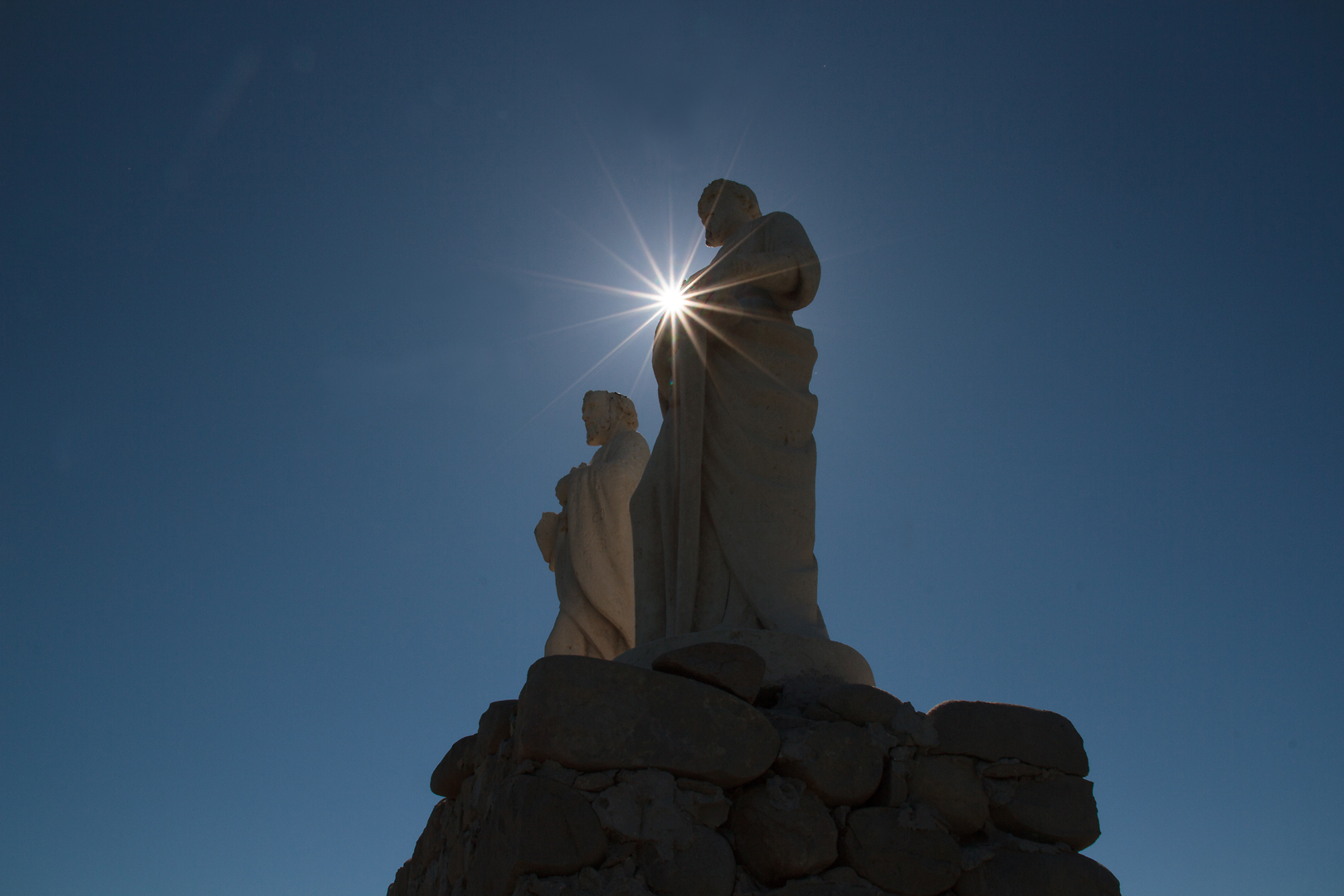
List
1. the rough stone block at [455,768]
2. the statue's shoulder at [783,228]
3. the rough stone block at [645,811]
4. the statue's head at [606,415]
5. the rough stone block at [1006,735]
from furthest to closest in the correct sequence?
the statue's head at [606,415] → the statue's shoulder at [783,228] → the rough stone block at [455,768] → the rough stone block at [1006,735] → the rough stone block at [645,811]

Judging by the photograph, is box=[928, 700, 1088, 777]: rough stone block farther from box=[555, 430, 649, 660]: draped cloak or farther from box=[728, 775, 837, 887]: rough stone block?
box=[555, 430, 649, 660]: draped cloak

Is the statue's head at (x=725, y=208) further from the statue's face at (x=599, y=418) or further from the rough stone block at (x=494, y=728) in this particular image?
the rough stone block at (x=494, y=728)

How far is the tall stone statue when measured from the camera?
3664 mm

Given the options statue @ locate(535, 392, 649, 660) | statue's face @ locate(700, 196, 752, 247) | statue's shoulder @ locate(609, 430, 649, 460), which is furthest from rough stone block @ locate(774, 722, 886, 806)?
statue's shoulder @ locate(609, 430, 649, 460)

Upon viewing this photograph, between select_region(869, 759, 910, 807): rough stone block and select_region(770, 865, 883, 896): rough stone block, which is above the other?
select_region(869, 759, 910, 807): rough stone block

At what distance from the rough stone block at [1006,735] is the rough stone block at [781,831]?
18.7 inches

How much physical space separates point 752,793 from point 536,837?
0.63m

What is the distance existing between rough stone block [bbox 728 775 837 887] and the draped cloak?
10.4ft

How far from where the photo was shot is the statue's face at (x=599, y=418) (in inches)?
253

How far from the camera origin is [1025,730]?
2.85m

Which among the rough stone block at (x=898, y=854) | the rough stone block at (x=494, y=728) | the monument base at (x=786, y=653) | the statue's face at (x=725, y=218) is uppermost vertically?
the statue's face at (x=725, y=218)

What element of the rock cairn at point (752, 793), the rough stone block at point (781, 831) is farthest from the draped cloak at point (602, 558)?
the rough stone block at point (781, 831)

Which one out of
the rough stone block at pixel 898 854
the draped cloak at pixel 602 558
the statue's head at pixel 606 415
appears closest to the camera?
the rough stone block at pixel 898 854

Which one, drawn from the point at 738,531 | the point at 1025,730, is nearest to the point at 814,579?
the point at 738,531
